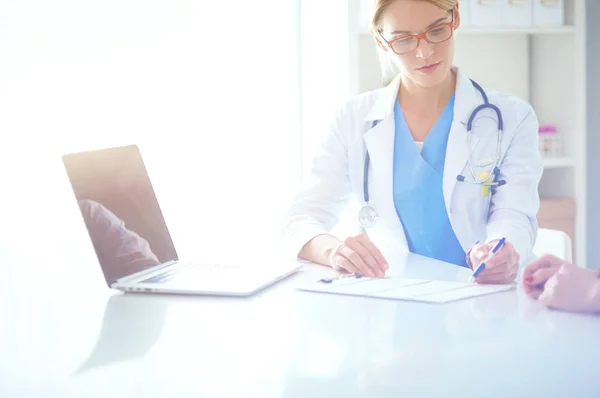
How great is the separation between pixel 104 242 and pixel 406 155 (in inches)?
35.3

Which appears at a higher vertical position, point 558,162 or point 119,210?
point 119,210

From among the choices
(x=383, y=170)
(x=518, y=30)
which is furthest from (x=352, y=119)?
(x=518, y=30)

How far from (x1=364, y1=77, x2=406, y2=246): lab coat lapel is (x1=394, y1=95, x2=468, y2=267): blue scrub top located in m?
0.02

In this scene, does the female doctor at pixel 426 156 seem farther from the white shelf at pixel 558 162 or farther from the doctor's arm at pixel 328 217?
the white shelf at pixel 558 162

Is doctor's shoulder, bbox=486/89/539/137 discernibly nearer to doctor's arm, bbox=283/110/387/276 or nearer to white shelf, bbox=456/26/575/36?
doctor's arm, bbox=283/110/387/276

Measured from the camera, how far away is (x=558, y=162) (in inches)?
123

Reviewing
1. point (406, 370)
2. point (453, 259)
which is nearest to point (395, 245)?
point (453, 259)

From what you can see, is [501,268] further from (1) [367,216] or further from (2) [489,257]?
(1) [367,216]

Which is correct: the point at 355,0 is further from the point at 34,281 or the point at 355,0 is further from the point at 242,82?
the point at 34,281

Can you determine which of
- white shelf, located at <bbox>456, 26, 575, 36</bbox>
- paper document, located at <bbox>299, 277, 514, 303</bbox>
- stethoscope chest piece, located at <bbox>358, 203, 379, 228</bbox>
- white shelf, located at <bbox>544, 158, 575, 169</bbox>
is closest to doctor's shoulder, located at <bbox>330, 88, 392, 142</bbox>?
stethoscope chest piece, located at <bbox>358, 203, 379, 228</bbox>

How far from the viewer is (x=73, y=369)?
0.91m

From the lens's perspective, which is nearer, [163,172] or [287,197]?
[163,172]

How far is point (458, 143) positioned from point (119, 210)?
2.97ft

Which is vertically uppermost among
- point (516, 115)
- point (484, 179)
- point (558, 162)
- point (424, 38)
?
point (424, 38)
